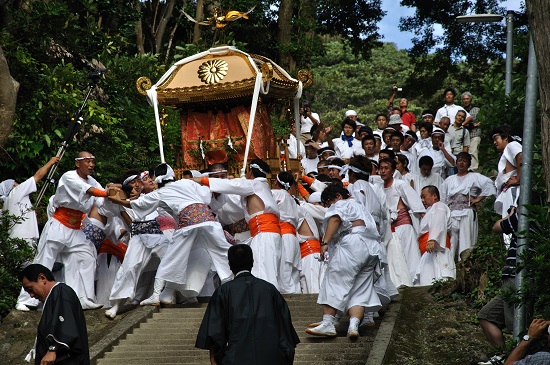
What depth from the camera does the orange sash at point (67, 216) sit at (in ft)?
44.2

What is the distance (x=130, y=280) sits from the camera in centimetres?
1299

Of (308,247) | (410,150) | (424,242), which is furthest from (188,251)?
(410,150)

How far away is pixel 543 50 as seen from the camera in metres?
7.54

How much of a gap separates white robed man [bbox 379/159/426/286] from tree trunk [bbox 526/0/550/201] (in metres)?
8.45

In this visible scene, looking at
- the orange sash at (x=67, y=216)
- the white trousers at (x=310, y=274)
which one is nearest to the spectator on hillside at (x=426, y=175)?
the white trousers at (x=310, y=274)

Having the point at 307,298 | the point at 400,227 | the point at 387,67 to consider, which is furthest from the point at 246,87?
the point at 387,67

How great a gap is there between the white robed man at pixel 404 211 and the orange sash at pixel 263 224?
3.07 metres

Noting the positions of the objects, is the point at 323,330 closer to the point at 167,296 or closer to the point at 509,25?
the point at 167,296

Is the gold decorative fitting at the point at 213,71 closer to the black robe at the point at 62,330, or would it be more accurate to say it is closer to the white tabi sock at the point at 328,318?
the white tabi sock at the point at 328,318

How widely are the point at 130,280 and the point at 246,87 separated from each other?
18.3ft

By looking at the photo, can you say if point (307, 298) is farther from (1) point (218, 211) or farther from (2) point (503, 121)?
(2) point (503, 121)

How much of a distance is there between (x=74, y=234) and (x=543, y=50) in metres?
7.82

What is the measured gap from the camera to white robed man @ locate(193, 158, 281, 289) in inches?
529

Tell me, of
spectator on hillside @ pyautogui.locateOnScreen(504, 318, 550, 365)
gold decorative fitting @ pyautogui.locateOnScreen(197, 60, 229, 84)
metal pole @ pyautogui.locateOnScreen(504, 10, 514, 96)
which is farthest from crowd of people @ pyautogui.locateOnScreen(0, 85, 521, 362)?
spectator on hillside @ pyautogui.locateOnScreen(504, 318, 550, 365)
